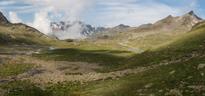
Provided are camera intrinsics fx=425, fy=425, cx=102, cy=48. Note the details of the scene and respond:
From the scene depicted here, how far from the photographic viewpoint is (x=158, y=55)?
108188mm

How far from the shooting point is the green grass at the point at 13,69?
102600 mm

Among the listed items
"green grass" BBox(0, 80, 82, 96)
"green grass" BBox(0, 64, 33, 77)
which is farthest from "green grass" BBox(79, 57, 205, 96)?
"green grass" BBox(0, 64, 33, 77)

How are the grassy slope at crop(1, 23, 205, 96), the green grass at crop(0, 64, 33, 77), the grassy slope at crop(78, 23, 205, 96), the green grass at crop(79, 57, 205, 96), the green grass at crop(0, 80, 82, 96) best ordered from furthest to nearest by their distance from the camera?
1. the green grass at crop(0, 64, 33, 77)
2. the green grass at crop(0, 80, 82, 96)
3. the green grass at crop(79, 57, 205, 96)
4. the grassy slope at crop(1, 23, 205, 96)
5. the grassy slope at crop(78, 23, 205, 96)

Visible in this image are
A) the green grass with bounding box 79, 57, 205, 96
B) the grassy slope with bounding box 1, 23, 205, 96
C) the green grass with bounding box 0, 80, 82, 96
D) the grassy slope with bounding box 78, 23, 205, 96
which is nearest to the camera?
the grassy slope with bounding box 78, 23, 205, 96

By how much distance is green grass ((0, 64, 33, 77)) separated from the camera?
10260cm

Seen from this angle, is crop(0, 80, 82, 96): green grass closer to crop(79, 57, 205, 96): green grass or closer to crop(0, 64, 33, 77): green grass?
crop(79, 57, 205, 96): green grass

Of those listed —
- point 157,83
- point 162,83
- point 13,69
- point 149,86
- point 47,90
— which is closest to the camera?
point 162,83

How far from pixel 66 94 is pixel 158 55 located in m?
45.5

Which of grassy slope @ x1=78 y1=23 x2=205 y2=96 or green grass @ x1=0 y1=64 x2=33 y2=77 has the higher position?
grassy slope @ x1=78 y1=23 x2=205 y2=96

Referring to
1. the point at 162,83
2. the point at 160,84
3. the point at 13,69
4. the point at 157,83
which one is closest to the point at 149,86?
the point at 157,83

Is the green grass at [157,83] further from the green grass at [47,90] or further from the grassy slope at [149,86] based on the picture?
the green grass at [47,90]

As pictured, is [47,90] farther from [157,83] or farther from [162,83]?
[162,83]

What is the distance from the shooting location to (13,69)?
11088 cm

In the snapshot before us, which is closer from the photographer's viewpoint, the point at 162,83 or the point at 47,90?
the point at 162,83
